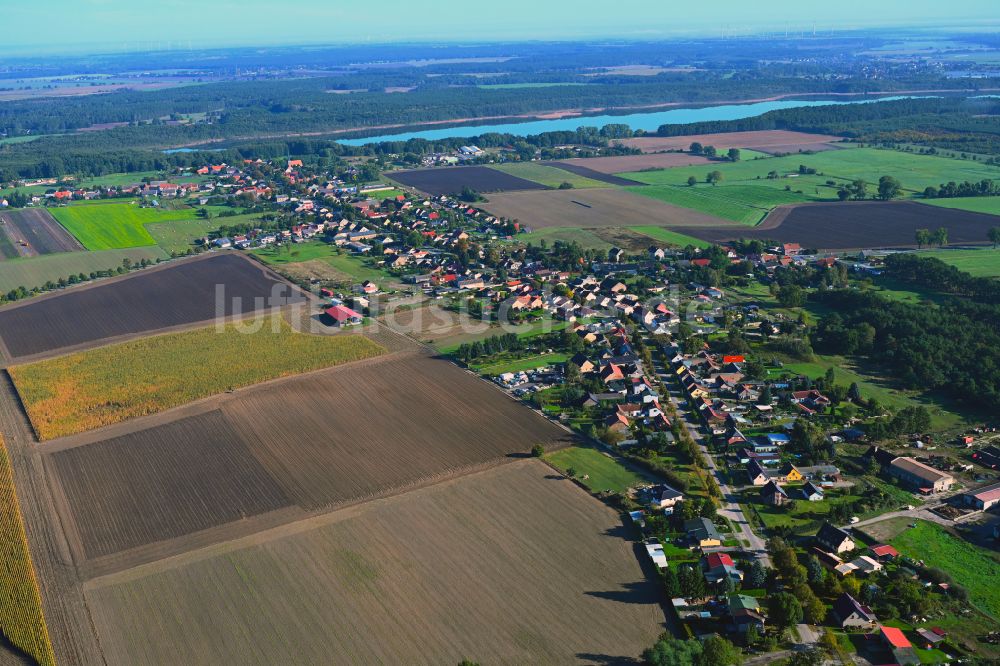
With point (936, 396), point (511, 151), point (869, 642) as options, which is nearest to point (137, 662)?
point (869, 642)

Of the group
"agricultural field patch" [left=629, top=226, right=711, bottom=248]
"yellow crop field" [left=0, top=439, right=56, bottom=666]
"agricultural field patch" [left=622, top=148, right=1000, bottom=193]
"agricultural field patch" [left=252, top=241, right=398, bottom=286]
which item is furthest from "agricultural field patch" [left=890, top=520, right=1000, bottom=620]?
"agricultural field patch" [left=622, top=148, right=1000, bottom=193]

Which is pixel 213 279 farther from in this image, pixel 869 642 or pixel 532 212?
pixel 869 642

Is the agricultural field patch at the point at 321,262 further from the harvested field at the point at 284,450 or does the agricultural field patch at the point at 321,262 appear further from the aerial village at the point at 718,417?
the harvested field at the point at 284,450

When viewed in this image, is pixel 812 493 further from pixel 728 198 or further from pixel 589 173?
pixel 589 173

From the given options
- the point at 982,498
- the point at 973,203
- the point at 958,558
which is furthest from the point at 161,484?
the point at 973,203

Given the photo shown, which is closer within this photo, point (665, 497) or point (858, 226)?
point (665, 497)
